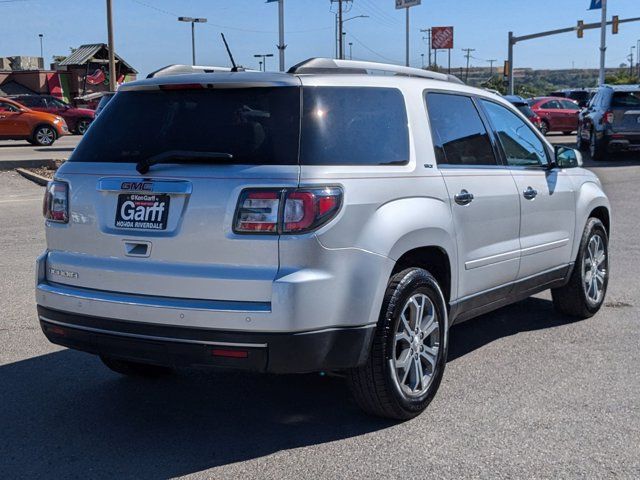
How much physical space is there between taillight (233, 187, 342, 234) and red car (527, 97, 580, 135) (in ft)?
103

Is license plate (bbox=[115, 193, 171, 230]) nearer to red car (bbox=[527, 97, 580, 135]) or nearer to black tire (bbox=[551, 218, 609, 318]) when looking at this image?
black tire (bbox=[551, 218, 609, 318])

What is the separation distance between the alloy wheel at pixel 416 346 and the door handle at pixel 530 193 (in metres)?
1.42

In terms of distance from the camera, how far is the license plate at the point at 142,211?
13.6 ft

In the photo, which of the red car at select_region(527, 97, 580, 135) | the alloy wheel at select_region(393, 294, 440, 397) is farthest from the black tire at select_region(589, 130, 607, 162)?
the alloy wheel at select_region(393, 294, 440, 397)

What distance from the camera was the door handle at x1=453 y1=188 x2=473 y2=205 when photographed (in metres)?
4.95

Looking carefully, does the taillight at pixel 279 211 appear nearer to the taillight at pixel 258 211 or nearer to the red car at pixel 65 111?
the taillight at pixel 258 211

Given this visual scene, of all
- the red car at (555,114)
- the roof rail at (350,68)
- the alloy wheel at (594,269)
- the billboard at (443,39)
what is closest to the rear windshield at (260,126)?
the roof rail at (350,68)

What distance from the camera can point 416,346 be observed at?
15.2 ft

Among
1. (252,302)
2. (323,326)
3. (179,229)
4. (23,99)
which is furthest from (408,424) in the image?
(23,99)

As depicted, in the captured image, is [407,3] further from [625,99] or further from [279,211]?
[279,211]

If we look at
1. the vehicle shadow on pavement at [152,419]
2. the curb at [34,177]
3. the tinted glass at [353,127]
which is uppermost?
the tinted glass at [353,127]

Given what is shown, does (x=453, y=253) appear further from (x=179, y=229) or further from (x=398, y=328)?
(x=179, y=229)

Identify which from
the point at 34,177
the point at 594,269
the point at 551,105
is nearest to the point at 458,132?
the point at 594,269

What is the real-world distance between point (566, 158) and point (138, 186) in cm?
348
